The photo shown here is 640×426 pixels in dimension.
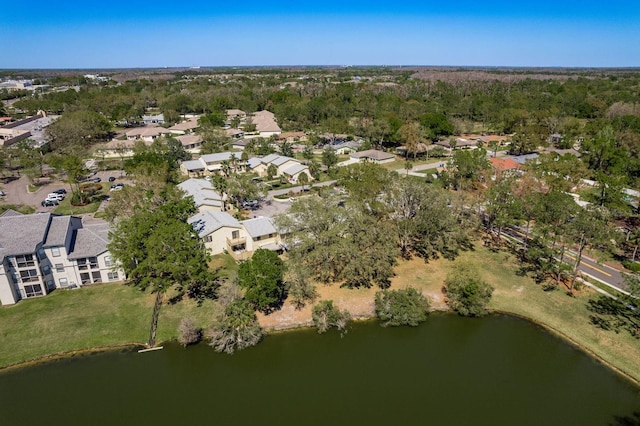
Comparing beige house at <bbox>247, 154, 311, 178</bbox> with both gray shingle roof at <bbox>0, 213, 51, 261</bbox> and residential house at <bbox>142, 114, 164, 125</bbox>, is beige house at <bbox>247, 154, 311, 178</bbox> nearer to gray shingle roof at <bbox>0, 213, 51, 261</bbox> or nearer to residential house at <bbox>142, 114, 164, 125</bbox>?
gray shingle roof at <bbox>0, 213, 51, 261</bbox>

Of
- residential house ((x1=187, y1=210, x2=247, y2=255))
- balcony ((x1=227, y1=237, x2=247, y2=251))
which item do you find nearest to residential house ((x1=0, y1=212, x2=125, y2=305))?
residential house ((x1=187, y1=210, x2=247, y2=255))

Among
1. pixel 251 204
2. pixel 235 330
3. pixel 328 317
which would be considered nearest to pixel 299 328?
pixel 328 317

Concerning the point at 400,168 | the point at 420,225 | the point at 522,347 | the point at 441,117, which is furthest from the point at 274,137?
the point at 522,347

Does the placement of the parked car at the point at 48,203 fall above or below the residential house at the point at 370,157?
below

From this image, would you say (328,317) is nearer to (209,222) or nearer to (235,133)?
(209,222)

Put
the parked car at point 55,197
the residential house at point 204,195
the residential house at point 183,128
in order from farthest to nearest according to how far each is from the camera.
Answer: the residential house at point 183,128 < the parked car at point 55,197 < the residential house at point 204,195

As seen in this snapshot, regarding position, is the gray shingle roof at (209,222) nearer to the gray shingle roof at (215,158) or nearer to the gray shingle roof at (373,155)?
the gray shingle roof at (215,158)

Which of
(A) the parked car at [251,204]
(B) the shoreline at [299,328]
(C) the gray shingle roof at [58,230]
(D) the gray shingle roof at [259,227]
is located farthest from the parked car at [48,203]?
(B) the shoreline at [299,328]
